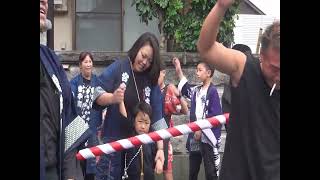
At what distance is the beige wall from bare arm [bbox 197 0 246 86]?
6290 millimetres

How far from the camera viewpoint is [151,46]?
5.56m

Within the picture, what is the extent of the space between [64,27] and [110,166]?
4.32m

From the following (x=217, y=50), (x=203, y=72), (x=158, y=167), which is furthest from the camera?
(x=203, y=72)

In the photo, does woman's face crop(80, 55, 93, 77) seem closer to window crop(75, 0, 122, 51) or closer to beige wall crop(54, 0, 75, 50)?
beige wall crop(54, 0, 75, 50)

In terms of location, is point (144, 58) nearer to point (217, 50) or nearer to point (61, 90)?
point (61, 90)

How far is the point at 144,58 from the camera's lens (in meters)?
5.54

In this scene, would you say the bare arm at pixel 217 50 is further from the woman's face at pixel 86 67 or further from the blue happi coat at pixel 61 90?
the woman's face at pixel 86 67

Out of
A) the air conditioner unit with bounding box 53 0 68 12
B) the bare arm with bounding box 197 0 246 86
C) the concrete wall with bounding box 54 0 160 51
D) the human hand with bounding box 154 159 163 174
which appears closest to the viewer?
the bare arm with bounding box 197 0 246 86

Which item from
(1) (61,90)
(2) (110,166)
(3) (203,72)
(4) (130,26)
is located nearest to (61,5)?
(4) (130,26)

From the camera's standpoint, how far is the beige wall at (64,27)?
374 inches

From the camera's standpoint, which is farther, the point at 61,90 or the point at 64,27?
the point at 64,27

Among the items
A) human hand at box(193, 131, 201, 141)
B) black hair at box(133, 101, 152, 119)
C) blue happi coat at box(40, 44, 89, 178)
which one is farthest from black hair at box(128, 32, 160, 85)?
blue happi coat at box(40, 44, 89, 178)

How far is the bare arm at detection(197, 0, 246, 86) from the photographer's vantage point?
3.25 metres
